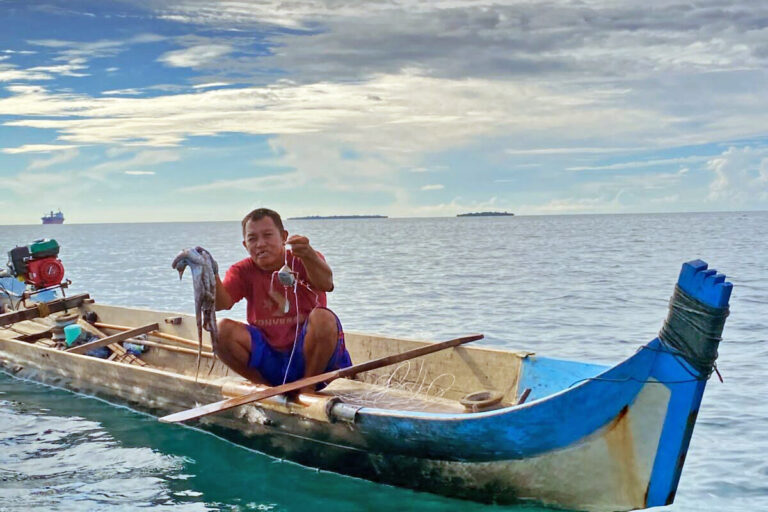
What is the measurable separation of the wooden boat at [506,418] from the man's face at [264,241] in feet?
3.30

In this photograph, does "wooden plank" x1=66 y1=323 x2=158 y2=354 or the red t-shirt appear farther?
"wooden plank" x1=66 y1=323 x2=158 y2=354

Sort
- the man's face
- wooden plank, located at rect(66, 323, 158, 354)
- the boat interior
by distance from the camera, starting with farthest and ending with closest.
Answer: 1. wooden plank, located at rect(66, 323, 158, 354)
2. the boat interior
3. the man's face

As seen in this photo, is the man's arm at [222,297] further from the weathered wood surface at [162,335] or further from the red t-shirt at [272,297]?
the weathered wood surface at [162,335]

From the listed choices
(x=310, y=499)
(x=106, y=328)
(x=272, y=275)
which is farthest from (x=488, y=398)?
(x=106, y=328)

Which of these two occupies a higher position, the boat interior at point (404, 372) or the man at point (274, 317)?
the man at point (274, 317)

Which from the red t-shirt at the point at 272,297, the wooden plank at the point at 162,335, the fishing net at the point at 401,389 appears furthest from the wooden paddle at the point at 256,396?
the wooden plank at the point at 162,335

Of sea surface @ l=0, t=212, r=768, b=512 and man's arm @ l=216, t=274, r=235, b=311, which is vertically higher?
man's arm @ l=216, t=274, r=235, b=311

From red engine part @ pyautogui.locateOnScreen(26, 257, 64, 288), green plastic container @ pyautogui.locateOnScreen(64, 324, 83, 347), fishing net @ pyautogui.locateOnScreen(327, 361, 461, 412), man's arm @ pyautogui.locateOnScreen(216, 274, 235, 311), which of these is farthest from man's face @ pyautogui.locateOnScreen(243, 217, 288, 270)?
red engine part @ pyautogui.locateOnScreen(26, 257, 64, 288)

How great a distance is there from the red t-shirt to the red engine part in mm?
5444

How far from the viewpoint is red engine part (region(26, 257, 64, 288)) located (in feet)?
32.4

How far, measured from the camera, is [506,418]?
4488 mm

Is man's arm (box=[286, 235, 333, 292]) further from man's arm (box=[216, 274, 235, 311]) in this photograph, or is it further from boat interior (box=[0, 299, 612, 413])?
boat interior (box=[0, 299, 612, 413])

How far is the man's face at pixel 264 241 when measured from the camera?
5.44 meters

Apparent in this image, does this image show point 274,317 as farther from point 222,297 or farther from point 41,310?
Answer: point 41,310
